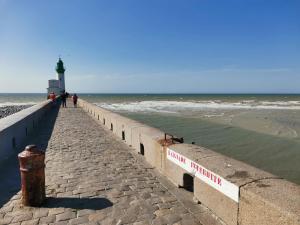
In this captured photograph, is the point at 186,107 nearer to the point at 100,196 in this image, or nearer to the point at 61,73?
the point at 61,73

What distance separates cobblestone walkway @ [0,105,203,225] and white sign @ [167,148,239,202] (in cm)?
55

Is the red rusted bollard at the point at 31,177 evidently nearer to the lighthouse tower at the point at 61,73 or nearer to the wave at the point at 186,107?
the wave at the point at 186,107

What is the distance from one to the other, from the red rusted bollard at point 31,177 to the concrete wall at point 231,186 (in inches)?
93.2

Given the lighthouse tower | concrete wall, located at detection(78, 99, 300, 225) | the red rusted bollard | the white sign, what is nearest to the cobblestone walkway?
the red rusted bollard

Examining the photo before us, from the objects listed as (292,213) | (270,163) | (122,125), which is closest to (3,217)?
(292,213)

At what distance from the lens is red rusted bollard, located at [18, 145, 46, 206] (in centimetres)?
425

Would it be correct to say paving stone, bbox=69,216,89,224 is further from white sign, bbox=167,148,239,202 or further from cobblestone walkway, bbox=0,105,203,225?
white sign, bbox=167,148,239,202

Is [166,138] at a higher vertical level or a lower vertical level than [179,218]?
higher

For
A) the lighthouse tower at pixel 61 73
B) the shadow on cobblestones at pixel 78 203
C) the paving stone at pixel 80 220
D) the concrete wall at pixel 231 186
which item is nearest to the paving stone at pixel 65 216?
the paving stone at pixel 80 220

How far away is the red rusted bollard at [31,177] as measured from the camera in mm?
4246

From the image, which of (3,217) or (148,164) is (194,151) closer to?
(148,164)

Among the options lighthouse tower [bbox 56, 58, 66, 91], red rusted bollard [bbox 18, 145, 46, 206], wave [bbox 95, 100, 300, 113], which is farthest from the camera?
lighthouse tower [bbox 56, 58, 66, 91]

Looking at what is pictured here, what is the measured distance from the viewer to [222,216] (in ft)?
12.3

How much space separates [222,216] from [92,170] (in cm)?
337
